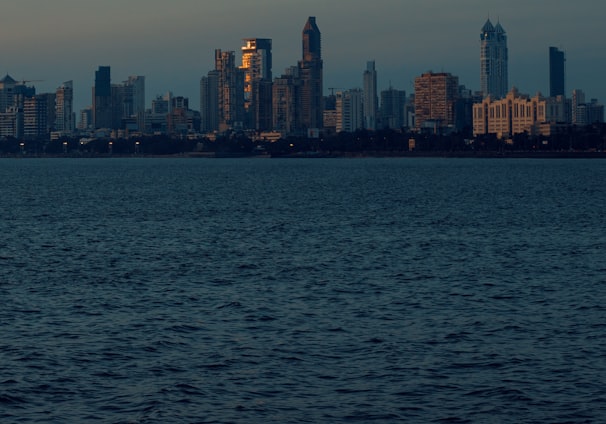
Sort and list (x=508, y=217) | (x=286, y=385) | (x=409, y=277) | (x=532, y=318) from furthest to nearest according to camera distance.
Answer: (x=508, y=217) < (x=409, y=277) < (x=532, y=318) < (x=286, y=385)

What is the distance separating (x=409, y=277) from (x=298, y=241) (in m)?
18.0

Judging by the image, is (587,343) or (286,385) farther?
(587,343)

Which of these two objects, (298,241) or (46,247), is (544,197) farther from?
(46,247)

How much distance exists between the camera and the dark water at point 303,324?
82.8ft

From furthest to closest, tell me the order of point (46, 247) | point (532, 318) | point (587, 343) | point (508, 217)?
point (508, 217)
point (46, 247)
point (532, 318)
point (587, 343)

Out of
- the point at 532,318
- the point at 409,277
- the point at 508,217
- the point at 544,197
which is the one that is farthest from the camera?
the point at 544,197

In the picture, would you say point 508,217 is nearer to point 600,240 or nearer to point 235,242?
point 600,240

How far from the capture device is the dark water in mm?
25250

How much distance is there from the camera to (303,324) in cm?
3450

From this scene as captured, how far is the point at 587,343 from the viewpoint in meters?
31.4

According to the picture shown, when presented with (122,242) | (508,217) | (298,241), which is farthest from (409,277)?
(508,217)

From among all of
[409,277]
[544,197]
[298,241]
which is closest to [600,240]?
[298,241]

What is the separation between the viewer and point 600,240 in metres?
63.5

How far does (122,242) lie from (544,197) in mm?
60711
